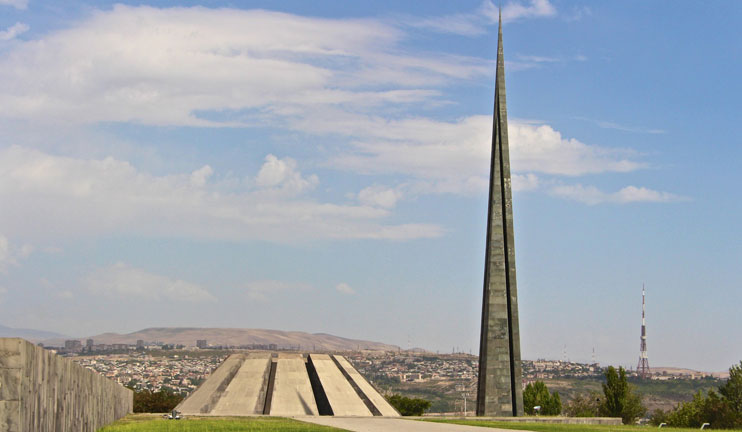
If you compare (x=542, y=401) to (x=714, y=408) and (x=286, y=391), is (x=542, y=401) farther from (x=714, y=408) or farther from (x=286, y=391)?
(x=286, y=391)

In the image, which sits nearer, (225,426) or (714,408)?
(225,426)

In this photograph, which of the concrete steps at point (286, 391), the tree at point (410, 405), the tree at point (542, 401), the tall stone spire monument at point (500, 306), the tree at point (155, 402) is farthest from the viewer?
the tree at point (410, 405)

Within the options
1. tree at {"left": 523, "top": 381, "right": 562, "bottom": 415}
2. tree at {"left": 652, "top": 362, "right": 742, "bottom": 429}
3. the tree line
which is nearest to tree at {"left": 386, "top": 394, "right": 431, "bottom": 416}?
the tree line

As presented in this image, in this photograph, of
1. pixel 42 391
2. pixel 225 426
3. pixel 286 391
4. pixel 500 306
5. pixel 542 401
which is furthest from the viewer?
pixel 542 401

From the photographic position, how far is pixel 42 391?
13820 millimetres

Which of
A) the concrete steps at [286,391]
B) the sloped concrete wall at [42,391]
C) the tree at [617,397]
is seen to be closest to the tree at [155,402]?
the concrete steps at [286,391]

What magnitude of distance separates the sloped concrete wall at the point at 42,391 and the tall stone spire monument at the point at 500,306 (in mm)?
17935

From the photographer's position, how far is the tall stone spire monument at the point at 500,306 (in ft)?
112

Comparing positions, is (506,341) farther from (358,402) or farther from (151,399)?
(151,399)

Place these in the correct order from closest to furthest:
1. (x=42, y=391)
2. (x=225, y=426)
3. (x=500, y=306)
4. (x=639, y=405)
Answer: (x=42, y=391) → (x=225, y=426) → (x=500, y=306) → (x=639, y=405)

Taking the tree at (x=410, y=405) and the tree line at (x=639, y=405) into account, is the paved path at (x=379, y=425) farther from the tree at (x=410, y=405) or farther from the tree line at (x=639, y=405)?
the tree at (x=410, y=405)

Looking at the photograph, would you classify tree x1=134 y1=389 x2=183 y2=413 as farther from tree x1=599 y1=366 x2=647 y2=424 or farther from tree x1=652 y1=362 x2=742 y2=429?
tree x1=652 y1=362 x2=742 y2=429

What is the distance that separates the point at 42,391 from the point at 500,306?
77.7 ft

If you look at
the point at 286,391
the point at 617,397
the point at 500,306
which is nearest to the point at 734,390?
the point at 617,397
